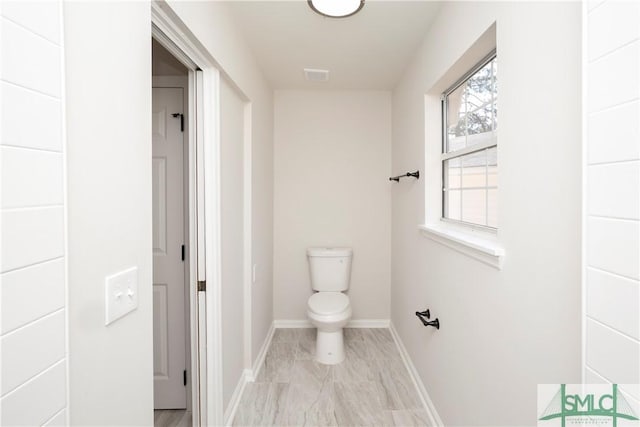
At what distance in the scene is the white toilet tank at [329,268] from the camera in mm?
3014

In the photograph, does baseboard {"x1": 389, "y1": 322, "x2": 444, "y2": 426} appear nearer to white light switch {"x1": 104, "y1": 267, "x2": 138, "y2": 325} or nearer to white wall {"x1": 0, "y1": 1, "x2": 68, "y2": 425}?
white light switch {"x1": 104, "y1": 267, "x2": 138, "y2": 325}

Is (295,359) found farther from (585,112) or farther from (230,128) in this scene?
(585,112)

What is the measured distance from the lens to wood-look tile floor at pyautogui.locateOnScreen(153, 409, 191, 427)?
75.7 inches

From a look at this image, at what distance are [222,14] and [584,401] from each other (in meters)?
2.03

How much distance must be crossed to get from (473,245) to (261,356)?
1.92m

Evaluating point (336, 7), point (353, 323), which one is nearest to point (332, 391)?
point (353, 323)

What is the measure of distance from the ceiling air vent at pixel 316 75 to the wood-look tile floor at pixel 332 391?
228 centimetres

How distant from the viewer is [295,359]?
259 cm

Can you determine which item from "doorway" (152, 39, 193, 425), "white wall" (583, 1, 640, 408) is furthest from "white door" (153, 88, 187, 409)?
"white wall" (583, 1, 640, 408)

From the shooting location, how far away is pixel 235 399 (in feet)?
6.59

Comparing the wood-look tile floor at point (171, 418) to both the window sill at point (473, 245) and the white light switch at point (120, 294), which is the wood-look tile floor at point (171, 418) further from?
the window sill at point (473, 245)

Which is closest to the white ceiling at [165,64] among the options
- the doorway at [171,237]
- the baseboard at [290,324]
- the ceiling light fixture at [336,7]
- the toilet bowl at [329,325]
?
the doorway at [171,237]

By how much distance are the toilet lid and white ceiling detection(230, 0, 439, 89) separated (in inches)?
73.3

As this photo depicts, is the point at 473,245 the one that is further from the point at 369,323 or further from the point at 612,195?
the point at 369,323
